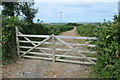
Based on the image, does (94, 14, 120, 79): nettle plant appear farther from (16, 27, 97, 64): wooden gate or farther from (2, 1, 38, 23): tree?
(2, 1, 38, 23): tree

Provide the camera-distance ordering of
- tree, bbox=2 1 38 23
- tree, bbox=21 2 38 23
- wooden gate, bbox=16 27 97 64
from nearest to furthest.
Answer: wooden gate, bbox=16 27 97 64, tree, bbox=2 1 38 23, tree, bbox=21 2 38 23

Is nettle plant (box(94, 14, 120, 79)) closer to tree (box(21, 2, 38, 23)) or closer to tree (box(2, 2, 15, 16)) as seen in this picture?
tree (box(21, 2, 38, 23))

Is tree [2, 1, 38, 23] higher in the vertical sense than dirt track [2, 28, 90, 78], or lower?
higher

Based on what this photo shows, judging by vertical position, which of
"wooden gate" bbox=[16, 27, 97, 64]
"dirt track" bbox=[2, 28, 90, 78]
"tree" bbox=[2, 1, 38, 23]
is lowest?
"dirt track" bbox=[2, 28, 90, 78]

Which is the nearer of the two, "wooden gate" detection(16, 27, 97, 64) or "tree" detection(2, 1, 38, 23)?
"wooden gate" detection(16, 27, 97, 64)

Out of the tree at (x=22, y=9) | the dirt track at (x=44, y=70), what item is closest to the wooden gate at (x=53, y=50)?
the dirt track at (x=44, y=70)

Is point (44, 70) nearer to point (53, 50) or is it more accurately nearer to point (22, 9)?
point (53, 50)

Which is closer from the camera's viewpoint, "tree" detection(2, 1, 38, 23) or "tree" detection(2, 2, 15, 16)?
"tree" detection(2, 2, 15, 16)

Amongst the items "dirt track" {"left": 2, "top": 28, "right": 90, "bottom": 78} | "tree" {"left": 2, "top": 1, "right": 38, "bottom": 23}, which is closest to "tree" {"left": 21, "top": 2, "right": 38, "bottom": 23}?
"tree" {"left": 2, "top": 1, "right": 38, "bottom": 23}

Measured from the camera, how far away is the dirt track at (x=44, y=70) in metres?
3.55

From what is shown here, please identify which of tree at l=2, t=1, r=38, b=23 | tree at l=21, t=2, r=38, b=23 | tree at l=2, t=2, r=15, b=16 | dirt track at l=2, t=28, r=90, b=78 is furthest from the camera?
tree at l=21, t=2, r=38, b=23

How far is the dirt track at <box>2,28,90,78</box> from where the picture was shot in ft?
11.6

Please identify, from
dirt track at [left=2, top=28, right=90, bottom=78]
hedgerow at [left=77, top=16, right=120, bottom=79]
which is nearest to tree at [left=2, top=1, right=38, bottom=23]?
dirt track at [left=2, top=28, right=90, bottom=78]

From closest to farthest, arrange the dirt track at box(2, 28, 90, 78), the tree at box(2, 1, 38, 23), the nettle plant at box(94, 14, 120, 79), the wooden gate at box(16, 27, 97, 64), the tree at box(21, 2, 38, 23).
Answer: the nettle plant at box(94, 14, 120, 79) → the dirt track at box(2, 28, 90, 78) → the wooden gate at box(16, 27, 97, 64) → the tree at box(2, 1, 38, 23) → the tree at box(21, 2, 38, 23)
